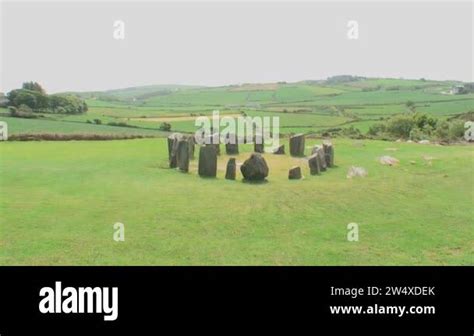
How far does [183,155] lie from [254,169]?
155 inches

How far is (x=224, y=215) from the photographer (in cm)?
1487

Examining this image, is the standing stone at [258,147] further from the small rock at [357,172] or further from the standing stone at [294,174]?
the standing stone at [294,174]

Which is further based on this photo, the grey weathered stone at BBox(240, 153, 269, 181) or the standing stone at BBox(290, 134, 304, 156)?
the standing stone at BBox(290, 134, 304, 156)

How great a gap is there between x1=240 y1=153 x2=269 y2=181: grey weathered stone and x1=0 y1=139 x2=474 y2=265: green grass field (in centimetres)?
46

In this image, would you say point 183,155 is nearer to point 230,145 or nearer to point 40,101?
point 230,145

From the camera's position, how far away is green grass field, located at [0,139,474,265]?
11.5 meters

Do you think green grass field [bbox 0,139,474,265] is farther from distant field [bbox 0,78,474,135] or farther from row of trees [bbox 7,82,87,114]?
row of trees [bbox 7,82,87,114]

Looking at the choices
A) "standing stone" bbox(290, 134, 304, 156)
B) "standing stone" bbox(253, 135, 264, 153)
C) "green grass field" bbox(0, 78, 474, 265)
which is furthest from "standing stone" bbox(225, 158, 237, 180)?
"standing stone" bbox(253, 135, 264, 153)

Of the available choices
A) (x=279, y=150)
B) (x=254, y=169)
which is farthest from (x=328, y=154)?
(x=254, y=169)
